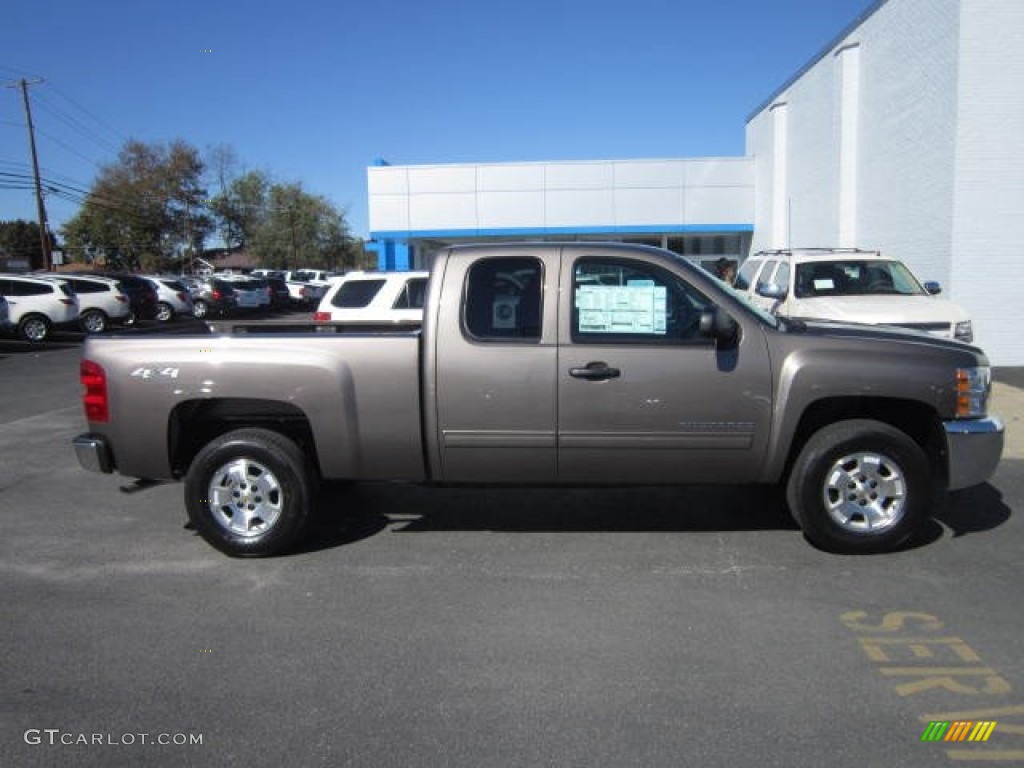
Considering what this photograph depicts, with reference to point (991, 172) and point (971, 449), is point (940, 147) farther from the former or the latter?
point (971, 449)

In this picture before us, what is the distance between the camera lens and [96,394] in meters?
5.36

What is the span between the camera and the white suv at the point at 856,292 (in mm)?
10266

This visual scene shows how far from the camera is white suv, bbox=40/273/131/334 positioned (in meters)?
23.9

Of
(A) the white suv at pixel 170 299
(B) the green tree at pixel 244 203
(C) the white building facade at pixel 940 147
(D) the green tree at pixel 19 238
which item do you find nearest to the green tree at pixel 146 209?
(B) the green tree at pixel 244 203

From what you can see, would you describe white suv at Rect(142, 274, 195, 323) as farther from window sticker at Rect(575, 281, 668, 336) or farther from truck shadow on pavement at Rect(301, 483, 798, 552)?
window sticker at Rect(575, 281, 668, 336)

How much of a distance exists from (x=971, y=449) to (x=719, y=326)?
169cm

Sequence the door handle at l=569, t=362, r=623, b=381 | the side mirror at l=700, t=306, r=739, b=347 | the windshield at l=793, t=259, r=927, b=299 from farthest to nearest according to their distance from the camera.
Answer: the windshield at l=793, t=259, r=927, b=299
the door handle at l=569, t=362, r=623, b=381
the side mirror at l=700, t=306, r=739, b=347

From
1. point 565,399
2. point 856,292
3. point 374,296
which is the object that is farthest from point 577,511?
point 856,292

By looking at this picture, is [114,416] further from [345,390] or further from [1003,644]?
[1003,644]

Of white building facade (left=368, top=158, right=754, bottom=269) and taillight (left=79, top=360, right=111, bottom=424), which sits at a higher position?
white building facade (left=368, top=158, right=754, bottom=269)

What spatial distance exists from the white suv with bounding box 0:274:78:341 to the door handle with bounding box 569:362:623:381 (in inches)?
835

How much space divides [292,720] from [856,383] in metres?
3.61

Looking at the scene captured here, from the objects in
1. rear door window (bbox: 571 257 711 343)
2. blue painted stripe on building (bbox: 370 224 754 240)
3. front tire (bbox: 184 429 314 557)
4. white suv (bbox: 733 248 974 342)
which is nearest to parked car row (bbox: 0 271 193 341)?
blue painted stripe on building (bbox: 370 224 754 240)

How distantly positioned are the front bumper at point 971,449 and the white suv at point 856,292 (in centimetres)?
481
